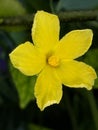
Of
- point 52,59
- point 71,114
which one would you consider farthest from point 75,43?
point 71,114

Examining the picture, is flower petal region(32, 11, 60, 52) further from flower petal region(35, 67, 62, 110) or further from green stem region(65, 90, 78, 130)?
green stem region(65, 90, 78, 130)

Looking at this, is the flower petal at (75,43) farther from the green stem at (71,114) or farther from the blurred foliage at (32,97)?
the green stem at (71,114)

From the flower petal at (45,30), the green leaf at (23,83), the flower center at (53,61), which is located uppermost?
the flower petal at (45,30)

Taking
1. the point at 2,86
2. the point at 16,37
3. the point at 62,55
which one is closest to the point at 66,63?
the point at 62,55

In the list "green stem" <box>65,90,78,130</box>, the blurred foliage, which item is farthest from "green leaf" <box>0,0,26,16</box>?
"green stem" <box>65,90,78,130</box>

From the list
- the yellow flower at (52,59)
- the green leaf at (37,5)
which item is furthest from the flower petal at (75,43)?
the green leaf at (37,5)

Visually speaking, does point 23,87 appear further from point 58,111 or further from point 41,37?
point 58,111

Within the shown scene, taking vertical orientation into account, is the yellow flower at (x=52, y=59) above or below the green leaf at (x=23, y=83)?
above
